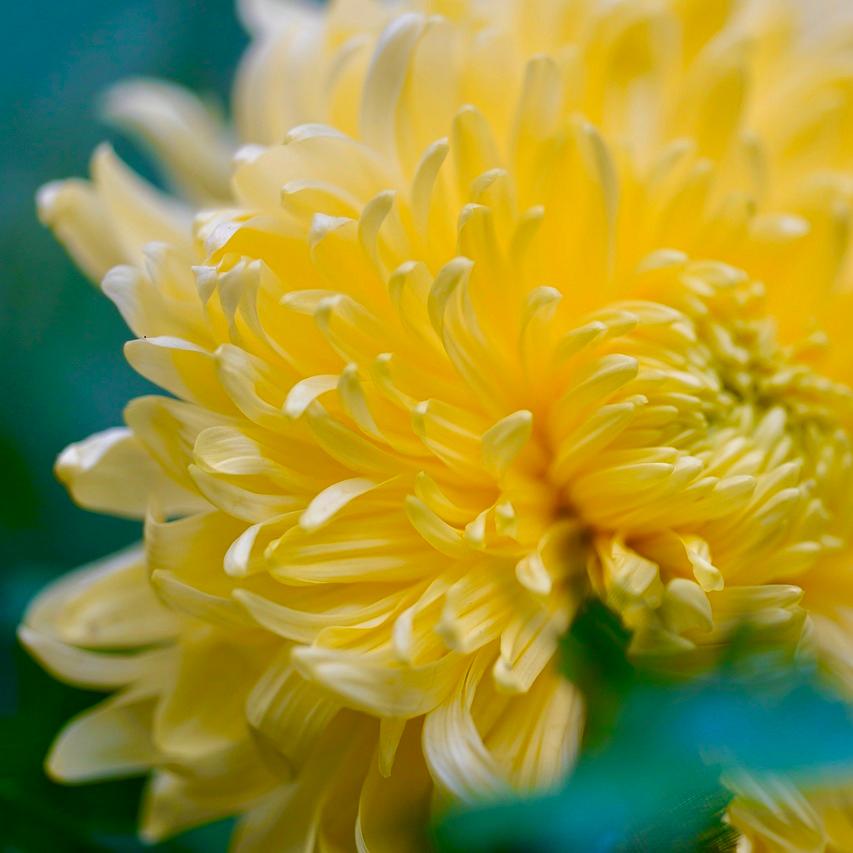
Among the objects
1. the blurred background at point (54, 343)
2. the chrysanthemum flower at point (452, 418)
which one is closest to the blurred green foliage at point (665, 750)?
the chrysanthemum flower at point (452, 418)

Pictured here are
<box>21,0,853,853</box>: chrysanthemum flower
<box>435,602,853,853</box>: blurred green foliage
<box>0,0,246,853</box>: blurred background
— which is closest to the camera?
<box>435,602,853,853</box>: blurred green foliage

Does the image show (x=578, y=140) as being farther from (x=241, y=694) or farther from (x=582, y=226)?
(x=241, y=694)

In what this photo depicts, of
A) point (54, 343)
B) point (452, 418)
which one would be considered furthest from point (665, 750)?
point (54, 343)

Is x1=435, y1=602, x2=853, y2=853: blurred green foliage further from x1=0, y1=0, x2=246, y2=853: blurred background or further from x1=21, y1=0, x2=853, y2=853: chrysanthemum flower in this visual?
x1=0, y1=0, x2=246, y2=853: blurred background

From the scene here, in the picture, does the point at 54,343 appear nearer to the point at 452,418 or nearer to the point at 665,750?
the point at 452,418

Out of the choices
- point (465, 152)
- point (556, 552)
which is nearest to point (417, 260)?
point (465, 152)

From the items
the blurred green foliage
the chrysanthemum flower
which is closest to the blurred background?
the chrysanthemum flower
